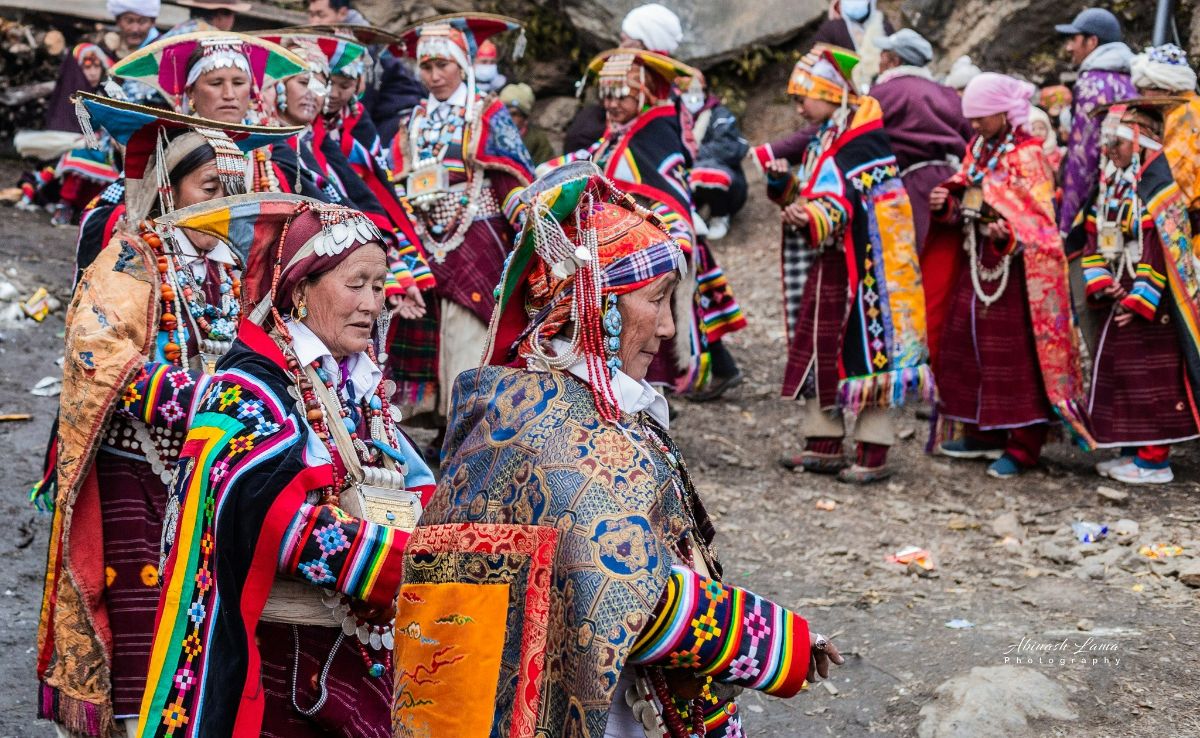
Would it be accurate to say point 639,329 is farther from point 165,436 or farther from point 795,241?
point 795,241

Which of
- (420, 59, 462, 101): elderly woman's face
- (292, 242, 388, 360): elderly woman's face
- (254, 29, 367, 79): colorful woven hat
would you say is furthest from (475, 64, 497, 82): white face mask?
(292, 242, 388, 360): elderly woman's face

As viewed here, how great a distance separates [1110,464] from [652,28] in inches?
144

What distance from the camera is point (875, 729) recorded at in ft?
15.8

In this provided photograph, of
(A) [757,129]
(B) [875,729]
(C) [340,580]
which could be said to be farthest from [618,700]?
(A) [757,129]

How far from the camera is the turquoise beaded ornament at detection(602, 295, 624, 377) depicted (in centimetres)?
297

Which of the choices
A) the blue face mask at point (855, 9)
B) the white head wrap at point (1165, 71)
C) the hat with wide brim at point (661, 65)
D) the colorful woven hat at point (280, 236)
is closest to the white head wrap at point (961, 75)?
the blue face mask at point (855, 9)

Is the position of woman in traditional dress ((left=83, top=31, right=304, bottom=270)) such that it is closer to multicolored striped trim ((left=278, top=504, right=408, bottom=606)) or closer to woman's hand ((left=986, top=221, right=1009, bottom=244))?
multicolored striped trim ((left=278, top=504, right=408, bottom=606))

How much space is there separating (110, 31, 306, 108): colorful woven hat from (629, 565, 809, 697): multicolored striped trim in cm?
312

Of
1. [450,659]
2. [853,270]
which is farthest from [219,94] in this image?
[853,270]

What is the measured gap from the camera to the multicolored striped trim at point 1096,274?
7.52 meters

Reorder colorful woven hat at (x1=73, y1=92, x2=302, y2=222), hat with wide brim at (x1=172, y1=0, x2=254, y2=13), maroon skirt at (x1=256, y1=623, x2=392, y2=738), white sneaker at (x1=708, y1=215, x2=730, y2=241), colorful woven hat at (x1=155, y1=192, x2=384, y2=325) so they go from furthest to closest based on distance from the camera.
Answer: white sneaker at (x1=708, y1=215, x2=730, y2=241), hat with wide brim at (x1=172, y1=0, x2=254, y2=13), colorful woven hat at (x1=73, y1=92, x2=302, y2=222), colorful woven hat at (x1=155, y1=192, x2=384, y2=325), maroon skirt at (x1=256, y1=623, x2=392, y2=738)

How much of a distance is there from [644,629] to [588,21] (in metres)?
11.6

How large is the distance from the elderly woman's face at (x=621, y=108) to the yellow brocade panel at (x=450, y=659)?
5142 mm

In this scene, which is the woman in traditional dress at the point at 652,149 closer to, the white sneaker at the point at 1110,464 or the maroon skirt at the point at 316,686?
the white sneaker at the point at 1110,464
